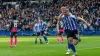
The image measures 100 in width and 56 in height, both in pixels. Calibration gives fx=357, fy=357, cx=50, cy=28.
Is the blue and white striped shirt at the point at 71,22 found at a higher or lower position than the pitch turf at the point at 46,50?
higher

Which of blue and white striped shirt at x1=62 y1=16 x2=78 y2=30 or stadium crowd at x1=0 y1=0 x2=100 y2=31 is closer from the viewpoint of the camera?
blue and white striped shirt at x1=62 y1=16 x2=78 y2=30

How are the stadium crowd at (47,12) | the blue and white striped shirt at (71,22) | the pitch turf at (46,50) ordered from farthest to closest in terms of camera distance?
the stadium crowd at (47,12) → the pitch turf at (46,50) → the blue and white striped shirt at (71,22)

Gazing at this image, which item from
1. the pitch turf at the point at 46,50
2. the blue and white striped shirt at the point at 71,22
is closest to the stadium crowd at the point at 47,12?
the pitch turf at the point at 46,50

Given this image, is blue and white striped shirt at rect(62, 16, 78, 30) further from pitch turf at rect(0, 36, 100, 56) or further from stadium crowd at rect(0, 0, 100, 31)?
stadium crowd at rect(0, 0, 100, 31)

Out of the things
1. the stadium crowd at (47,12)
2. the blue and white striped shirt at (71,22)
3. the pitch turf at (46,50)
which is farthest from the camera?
the stadium crowd at (47,12)

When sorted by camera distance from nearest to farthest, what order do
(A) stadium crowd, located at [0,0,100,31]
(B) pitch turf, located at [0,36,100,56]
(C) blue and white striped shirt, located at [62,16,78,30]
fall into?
(C) blue and white striped shirt, located at [62,16,78,30] → (B) pitch turf, located at [0,36,100,56] → (A) stadium crowd, located at [0,0,100,31]

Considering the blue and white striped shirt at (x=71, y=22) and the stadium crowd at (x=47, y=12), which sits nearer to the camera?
the blue and white striped shirt at (x=71, y=22)

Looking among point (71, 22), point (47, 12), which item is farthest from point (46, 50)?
point (47, 12)

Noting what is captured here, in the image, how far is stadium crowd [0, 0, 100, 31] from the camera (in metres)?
55.6

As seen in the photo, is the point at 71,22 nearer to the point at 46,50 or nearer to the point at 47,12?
the point at 46,50

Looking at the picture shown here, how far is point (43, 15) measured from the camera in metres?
59.7

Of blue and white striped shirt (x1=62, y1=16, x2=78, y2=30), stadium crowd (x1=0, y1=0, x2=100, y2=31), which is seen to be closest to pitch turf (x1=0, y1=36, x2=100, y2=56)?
blue and white striped shirt (x1=62, y1=16, x2=78, y2=30)

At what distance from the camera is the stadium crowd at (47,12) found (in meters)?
55.6

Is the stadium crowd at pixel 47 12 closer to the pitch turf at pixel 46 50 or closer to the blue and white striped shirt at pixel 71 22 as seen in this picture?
the pitch turf at pixel 46 50
